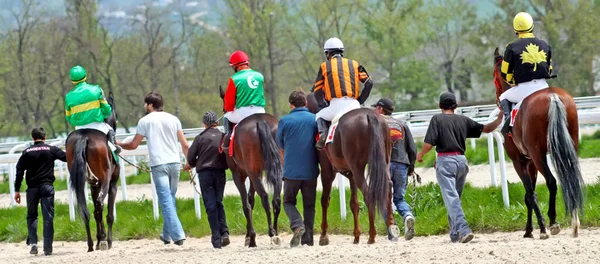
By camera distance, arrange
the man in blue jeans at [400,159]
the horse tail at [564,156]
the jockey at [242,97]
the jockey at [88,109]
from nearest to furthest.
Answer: the horse tail at [564,156]
the man in blue jeans at [400,159]
the jockey at [242,97]
the jockey at [88,109]

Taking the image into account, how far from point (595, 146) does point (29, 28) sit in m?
35.9

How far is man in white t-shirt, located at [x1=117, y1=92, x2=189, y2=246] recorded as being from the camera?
38.5 ft

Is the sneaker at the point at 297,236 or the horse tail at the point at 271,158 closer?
the sneaker at the point at 297,236

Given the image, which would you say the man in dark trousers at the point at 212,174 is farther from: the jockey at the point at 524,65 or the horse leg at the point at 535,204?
the horse leg at the point at 535,204

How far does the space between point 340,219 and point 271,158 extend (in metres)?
1.84

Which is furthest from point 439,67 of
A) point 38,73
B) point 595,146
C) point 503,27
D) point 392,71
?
point 595,146

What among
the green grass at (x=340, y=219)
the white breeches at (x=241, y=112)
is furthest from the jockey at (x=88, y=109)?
the green grass at (x=340, y=219)

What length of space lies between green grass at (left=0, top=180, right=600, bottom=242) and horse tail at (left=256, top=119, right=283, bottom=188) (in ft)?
4.86

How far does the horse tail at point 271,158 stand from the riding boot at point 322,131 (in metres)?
0.80

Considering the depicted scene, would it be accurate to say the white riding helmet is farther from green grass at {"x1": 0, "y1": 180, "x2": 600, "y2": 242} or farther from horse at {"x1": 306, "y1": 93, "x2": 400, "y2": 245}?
green grass at {"x1": 0, "y1": 180, "x2": 600, "y2": 242}

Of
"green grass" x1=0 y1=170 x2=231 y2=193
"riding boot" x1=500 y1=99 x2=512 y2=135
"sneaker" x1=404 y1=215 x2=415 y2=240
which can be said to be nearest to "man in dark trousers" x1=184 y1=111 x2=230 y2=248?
"sneaker" x1=404 y1=215 x2=415 y2=240

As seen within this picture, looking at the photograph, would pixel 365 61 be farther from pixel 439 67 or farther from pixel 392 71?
pixel 439 67

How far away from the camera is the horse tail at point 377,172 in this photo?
948 cm

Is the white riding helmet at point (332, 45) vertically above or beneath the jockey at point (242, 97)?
above
